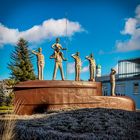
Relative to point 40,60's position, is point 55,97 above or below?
below

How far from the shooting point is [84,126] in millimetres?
4789

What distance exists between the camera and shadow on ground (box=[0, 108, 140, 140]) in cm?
407

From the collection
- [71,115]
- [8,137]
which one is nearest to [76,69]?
[71,115]

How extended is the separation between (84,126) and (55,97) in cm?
220

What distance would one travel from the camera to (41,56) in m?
7.64

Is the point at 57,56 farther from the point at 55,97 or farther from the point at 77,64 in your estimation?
the point at 55,97

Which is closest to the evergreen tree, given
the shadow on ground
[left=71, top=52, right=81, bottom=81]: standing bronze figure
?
[left=71, top=52, right=81, bottom=81]: standing bronze figure

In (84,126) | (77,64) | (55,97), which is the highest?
(77,64)

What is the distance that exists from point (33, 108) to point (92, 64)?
5.83 feet

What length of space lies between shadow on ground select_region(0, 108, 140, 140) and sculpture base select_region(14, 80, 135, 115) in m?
1.18

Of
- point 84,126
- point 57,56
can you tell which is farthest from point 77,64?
point 84,126

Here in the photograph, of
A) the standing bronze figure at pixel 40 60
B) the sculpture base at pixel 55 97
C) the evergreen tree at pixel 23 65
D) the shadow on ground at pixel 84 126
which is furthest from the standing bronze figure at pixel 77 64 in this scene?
the evergreen tree at pixel 23 65

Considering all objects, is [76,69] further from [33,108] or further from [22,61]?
[22,61]

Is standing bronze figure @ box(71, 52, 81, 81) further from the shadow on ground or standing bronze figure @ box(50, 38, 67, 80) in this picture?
the shadow on ground
